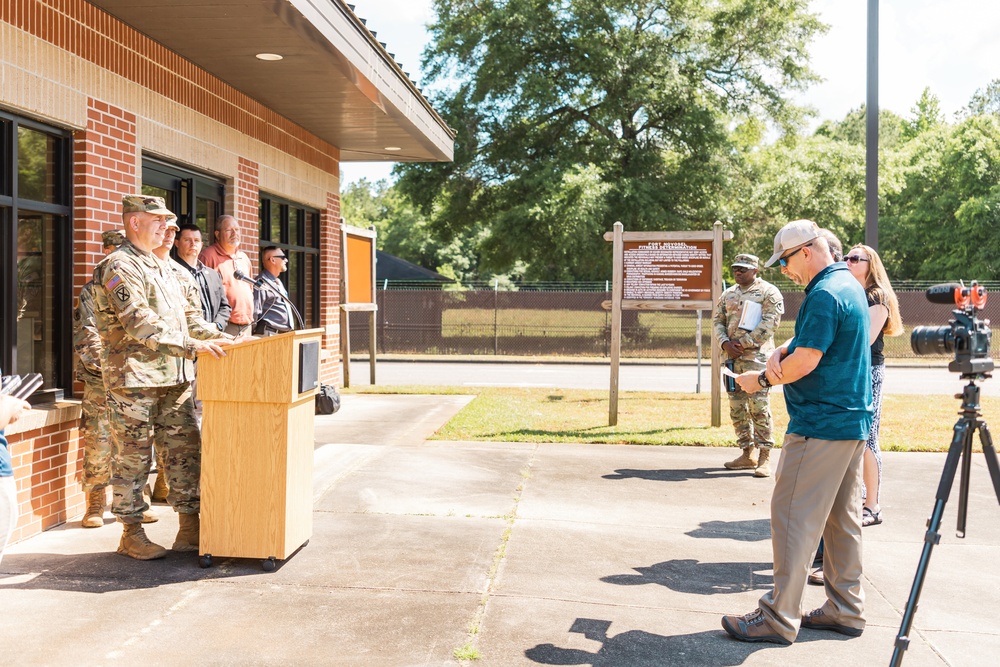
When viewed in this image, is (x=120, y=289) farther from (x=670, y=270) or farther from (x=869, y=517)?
(x=670, y=270)

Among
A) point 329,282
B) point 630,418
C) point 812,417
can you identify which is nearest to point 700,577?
point 812,417

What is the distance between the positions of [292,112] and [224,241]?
10.9ft

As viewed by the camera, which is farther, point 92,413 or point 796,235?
point 92,413

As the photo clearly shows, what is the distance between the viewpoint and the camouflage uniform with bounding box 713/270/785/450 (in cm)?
805

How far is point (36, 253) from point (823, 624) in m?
5.45

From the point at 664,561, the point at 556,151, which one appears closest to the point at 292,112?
the point at 664,561

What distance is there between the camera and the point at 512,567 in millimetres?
5289

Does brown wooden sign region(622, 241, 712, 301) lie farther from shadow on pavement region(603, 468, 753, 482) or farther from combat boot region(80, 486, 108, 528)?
combat boot region(80, 486, 108, 528)

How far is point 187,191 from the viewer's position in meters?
8.52

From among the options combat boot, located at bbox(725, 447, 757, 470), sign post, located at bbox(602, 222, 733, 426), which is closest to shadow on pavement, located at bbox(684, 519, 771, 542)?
combat boot, located at bbox(725, 447, 757, 470)

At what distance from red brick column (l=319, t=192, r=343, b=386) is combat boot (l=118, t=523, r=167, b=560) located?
7559 mm

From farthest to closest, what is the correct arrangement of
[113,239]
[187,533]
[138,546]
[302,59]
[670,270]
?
[670,270]
[302,59]
[113,239]
[187,533]
[138,546]

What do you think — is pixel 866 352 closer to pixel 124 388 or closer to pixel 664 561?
pixel 664 561

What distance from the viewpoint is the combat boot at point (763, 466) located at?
808cm
